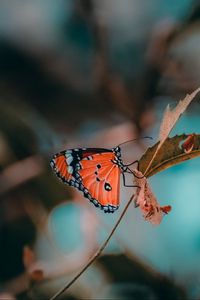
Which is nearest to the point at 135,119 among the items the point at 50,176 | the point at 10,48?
the point at 50,176

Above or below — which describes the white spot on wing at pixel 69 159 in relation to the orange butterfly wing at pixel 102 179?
above

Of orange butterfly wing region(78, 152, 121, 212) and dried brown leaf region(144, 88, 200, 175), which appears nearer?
dried brown leaf region(144, 88, 200, 175)

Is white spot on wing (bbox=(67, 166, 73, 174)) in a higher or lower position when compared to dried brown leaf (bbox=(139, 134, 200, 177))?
higher

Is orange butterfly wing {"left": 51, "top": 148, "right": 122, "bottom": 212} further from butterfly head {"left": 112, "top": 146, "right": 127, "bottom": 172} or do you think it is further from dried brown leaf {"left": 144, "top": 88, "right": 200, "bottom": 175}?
dried brown leaf {"left": 144, "top": 88, "right": 200, "bottom": 175}

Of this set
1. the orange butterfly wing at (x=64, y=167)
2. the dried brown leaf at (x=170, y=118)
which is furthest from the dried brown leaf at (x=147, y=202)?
the orange butterfly wing at (x=64, y=167)

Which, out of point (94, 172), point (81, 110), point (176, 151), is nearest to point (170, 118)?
point (176, 151)

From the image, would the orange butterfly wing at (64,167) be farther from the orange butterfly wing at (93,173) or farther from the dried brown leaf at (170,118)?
the dried brown leaf at (170,118)

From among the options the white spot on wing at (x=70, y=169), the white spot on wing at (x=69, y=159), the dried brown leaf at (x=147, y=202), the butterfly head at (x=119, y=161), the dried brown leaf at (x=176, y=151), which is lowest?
the dried brown leaf at (x=147, y=202)

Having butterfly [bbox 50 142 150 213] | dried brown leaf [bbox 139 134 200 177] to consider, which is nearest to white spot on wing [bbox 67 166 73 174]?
butterfly [bbox 50 142 150 213]

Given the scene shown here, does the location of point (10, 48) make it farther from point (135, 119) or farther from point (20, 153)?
point (135, 119)

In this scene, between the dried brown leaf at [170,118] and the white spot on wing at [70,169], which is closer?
the dried brown leaf at [170,118]
